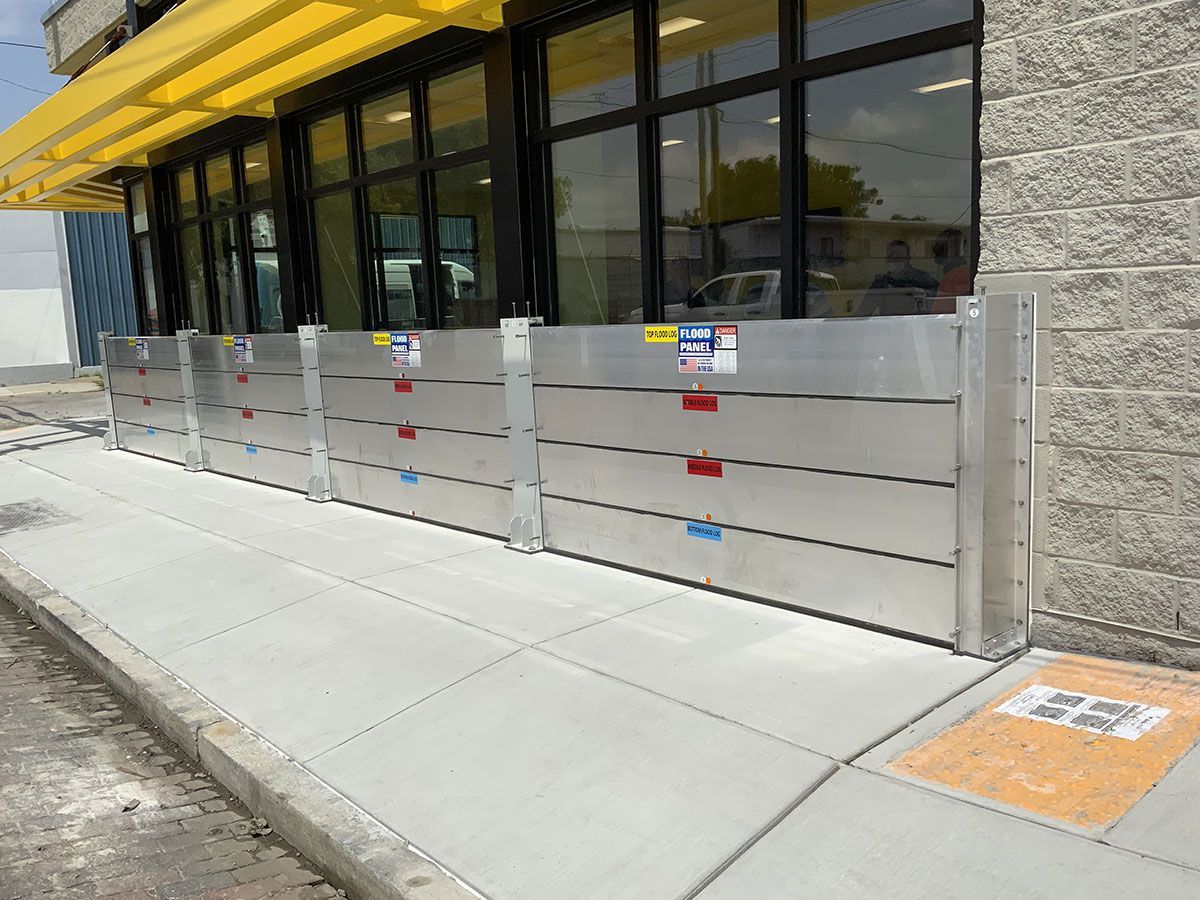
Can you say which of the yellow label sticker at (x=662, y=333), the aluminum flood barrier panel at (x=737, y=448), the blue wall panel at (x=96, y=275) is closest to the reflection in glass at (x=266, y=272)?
the aluminum flood barrier panel at (x=737, y=448)

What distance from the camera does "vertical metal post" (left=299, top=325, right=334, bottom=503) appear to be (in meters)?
9.09

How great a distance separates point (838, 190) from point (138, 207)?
1207 cm

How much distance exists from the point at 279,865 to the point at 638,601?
8.47 ft

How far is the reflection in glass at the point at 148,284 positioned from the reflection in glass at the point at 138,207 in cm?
18

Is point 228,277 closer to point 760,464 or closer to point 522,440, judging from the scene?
point 522,440

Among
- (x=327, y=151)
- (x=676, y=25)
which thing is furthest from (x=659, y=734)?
(x=327, y=151)

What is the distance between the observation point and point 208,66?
8.72 meters

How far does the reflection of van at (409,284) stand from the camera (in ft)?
27.5

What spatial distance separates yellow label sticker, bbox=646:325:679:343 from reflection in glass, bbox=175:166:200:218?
8.58 meters

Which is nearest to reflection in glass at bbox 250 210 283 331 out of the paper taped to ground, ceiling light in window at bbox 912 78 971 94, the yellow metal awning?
the yellow metal awning

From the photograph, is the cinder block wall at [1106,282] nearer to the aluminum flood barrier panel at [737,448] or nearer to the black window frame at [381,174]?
the aluminum flood barrier panel at [737,448]

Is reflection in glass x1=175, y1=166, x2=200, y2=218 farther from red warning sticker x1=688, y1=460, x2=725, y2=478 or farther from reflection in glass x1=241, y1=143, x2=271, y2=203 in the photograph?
red warning sticker x1=688, y1=460, x2=725, y2=478

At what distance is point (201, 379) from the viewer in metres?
11.3

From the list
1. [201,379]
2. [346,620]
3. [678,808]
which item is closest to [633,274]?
[346,620]
